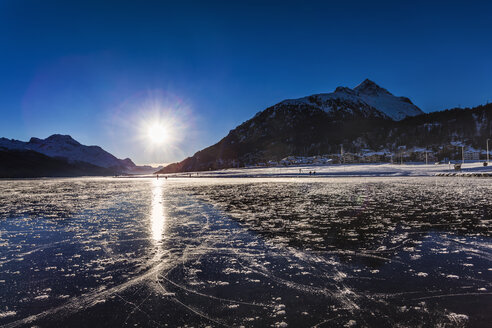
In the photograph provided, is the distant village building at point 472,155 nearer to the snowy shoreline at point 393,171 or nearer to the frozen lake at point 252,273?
the snowy shoreline at point 393,171

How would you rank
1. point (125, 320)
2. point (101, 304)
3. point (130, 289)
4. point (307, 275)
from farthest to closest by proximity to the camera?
point (307, 275), point (130, 289), point (101, 304), point (125, 320)

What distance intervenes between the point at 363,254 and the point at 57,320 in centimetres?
699

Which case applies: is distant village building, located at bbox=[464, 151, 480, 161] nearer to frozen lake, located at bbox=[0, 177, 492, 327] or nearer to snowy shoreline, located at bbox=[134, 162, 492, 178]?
snowy shoreline, located at bbox=[134, 162, 492, 178]

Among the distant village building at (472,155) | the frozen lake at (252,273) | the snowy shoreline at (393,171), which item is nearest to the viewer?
the frozen lake at (252,273)

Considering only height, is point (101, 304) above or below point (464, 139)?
below

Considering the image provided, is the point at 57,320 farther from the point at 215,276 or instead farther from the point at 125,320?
the point at 215,276

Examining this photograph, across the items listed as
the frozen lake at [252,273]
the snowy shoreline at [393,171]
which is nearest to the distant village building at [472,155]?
the snowy shoreline at [393,171]

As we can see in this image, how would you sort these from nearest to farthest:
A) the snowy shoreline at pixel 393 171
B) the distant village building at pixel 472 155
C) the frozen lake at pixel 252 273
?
the frozen lake at pixel 252 273
the snowy shoreline at pixel 393 171
the distant village building at pixel 472 155

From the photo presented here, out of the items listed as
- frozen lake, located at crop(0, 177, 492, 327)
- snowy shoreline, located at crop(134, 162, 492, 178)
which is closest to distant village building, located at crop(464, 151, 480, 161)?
snowy shoreline, located at crop(134, 162, 492, 178)

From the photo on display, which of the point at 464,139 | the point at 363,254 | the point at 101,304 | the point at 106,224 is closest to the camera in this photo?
the point at 101,304

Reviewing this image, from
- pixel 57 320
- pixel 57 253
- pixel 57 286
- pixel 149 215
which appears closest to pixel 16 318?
pixel 57 320

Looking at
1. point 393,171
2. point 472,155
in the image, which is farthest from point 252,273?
point 472,155

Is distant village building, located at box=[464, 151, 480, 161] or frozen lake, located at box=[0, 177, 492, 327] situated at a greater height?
distant village building, located at box=[464, 151, 480, 161]

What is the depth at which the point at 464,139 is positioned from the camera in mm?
192250
